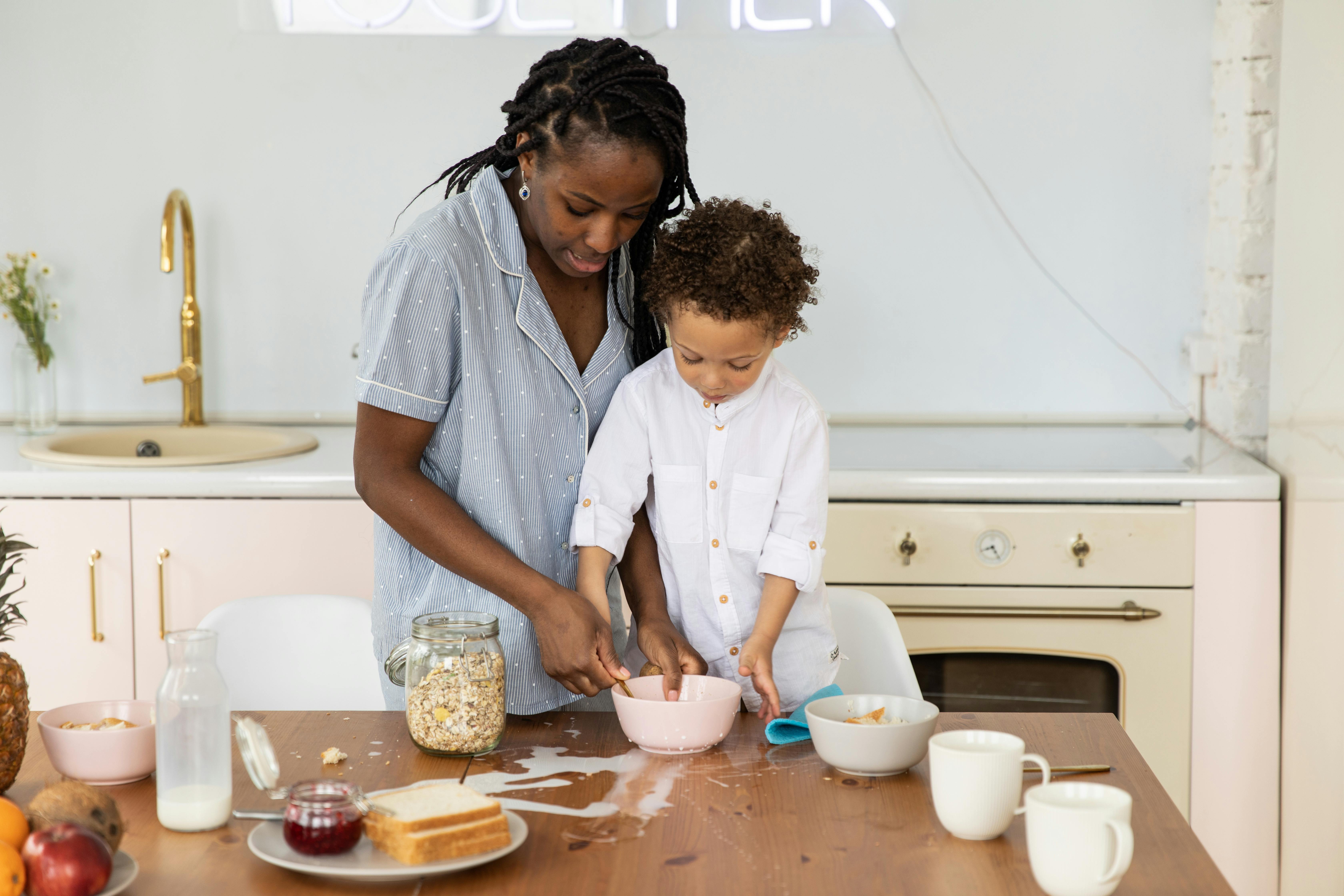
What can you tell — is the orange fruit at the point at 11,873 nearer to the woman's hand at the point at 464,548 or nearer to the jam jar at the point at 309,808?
the jam jar at the point at 309,808

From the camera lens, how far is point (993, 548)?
77.3 inches

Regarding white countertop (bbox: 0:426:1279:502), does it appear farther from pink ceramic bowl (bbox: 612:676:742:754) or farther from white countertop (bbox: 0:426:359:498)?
pink ceramic bowl (bbox: 612:676:742:754)

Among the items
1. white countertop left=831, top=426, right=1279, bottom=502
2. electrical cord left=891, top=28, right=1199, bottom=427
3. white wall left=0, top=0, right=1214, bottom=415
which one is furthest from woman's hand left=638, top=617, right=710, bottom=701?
electrical cord left=891, top=28, right=1199, bottom=427

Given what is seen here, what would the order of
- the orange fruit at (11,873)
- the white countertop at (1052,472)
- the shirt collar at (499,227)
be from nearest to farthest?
the orange fruit at (11,873) < the shirt collar at (499,227) < the white countertop at (1052,472)

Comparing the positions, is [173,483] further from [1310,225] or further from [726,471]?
[1310,225]

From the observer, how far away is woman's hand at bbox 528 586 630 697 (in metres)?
1.18

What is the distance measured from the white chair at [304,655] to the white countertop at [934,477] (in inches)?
13.6

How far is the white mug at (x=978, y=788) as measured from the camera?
0.94 metres

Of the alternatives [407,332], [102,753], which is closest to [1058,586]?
[407,332]

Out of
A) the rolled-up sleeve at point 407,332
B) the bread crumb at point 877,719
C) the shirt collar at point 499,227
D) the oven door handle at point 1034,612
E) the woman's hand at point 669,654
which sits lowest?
the oven door handle at point 1034,612

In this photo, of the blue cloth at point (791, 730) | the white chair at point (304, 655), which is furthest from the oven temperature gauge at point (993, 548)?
the white chair at point (304, 655)

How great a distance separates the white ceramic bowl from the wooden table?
1cm

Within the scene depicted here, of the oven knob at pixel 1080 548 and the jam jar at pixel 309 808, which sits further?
the oven knob at pixel 1080 548

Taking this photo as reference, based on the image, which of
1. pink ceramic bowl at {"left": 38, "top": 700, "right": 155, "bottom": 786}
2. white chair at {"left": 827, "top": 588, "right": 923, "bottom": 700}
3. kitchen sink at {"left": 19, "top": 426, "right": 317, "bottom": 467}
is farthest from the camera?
kitchen sink at {"left": 19, "top": 426, "right": 317, "bottom": 467}
